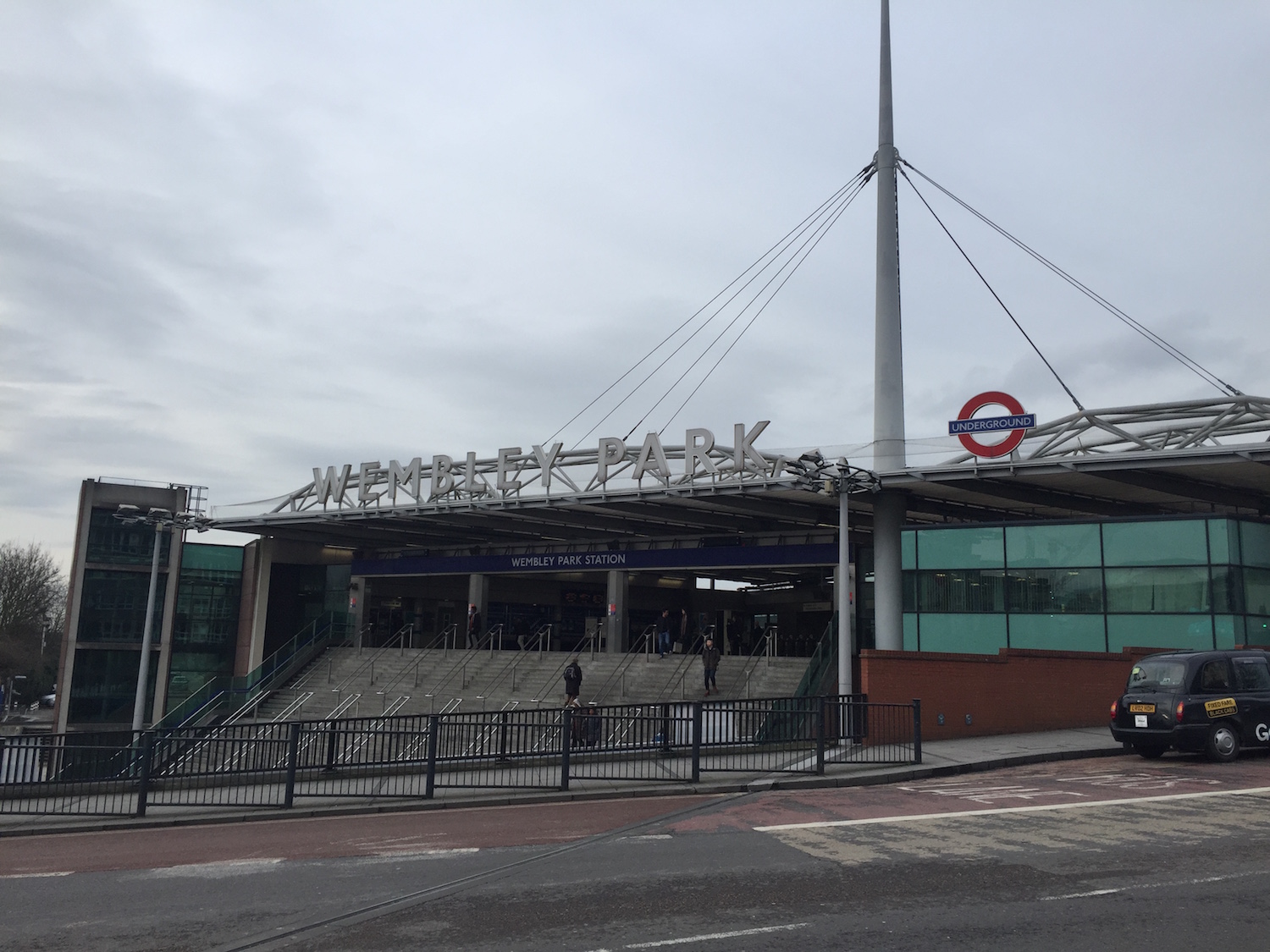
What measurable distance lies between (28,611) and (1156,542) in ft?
244

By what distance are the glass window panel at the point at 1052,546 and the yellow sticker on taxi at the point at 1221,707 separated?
816 centimetres

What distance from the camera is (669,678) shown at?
1297 inches

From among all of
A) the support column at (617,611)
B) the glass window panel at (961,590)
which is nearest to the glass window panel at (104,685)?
the support column at (617,611)

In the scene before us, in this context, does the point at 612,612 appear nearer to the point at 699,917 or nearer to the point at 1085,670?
the point at 1085,670

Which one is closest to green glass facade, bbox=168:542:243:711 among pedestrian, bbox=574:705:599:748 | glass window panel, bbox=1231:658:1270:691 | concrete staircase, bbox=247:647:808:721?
concrete staircase, bbox=247:647:808:721

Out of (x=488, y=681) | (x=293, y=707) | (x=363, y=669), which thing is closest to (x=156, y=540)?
(x=293, y=707)

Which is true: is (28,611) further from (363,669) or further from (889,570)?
(889,570)

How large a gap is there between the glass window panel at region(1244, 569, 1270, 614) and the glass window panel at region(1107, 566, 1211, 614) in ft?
3.72

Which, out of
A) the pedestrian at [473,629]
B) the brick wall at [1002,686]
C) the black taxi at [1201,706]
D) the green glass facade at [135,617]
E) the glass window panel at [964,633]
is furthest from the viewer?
the green glass facade at [135,617]

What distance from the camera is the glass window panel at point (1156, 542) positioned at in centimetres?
2403

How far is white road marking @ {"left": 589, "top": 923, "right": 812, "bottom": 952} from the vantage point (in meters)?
7.07

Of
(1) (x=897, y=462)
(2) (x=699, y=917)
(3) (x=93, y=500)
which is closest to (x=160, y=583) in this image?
(3) (x=93, y=500)

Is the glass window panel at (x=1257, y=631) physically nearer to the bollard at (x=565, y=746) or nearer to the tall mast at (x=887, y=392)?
the tall mast at (x=887, y=392)

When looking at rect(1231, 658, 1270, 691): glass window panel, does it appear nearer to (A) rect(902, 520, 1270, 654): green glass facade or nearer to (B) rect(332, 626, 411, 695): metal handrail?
(A) rect(902, 520, 1270, 654): green glass facade
